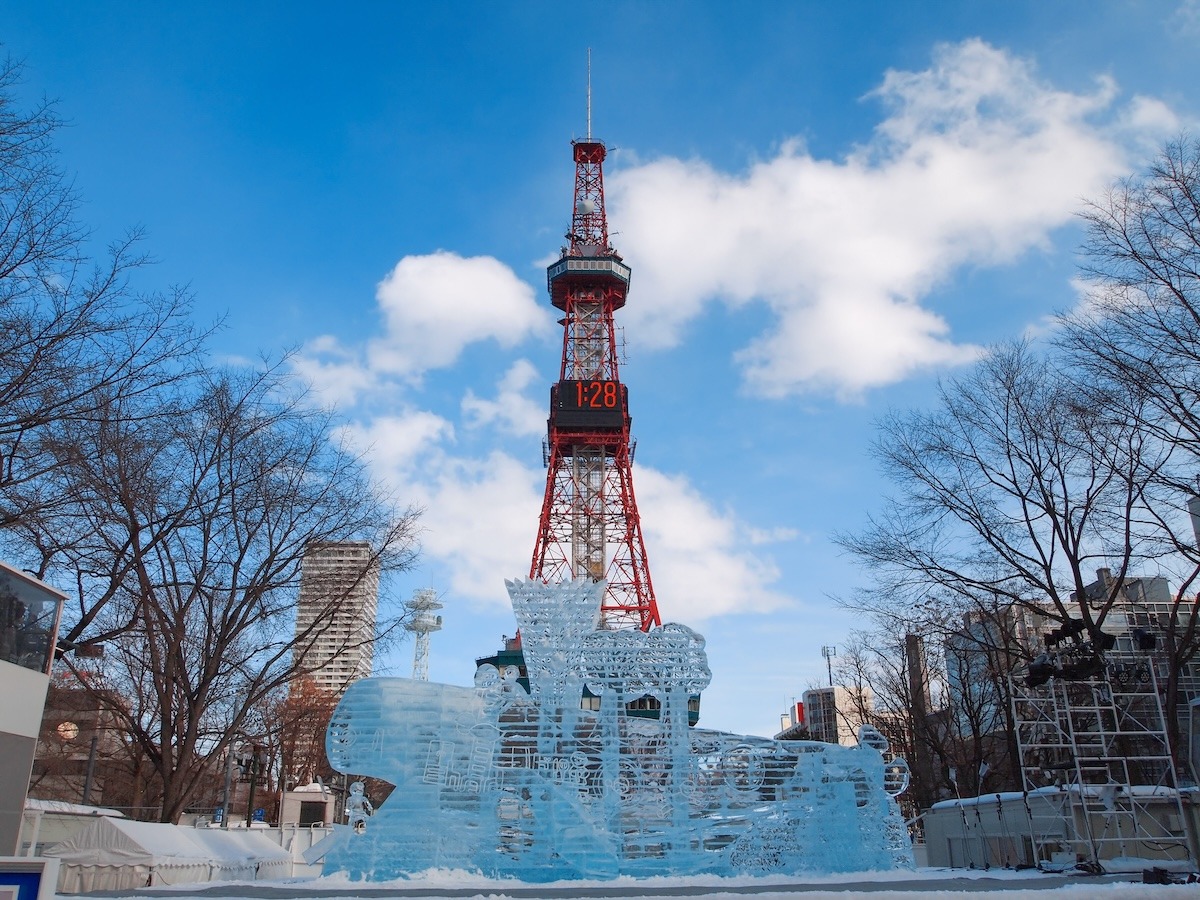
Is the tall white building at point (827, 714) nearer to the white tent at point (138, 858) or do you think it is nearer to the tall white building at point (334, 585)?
the tall white building at point (334, 585)

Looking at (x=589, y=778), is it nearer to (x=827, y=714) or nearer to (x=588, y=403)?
(x=588, y=403)

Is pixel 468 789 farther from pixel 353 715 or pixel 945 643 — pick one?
pixel 945 643

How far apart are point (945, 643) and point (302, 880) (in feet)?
43.5

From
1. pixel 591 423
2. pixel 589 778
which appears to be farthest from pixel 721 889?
pixel 591 423

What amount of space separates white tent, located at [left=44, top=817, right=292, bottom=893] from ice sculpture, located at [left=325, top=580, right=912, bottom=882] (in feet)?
15.1

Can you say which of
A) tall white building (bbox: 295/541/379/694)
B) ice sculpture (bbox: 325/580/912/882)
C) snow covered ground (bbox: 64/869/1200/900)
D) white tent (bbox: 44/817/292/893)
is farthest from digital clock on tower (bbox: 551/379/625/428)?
snow covered ground (bbox: 64/869/1200/900)

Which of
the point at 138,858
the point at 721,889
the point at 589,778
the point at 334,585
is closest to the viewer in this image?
the point at 721,889

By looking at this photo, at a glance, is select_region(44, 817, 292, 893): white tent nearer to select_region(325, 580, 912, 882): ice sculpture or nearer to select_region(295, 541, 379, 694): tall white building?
select_region(295, 541, 379, 694): tall white building

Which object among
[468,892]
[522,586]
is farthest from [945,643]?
[468,892]

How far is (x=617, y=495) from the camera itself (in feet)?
134

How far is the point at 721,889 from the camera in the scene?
1085cm

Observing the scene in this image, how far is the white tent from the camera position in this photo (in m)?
14.1

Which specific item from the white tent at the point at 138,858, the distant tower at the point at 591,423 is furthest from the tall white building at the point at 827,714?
the white tent at the point at 138,858

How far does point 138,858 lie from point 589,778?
311 inches
